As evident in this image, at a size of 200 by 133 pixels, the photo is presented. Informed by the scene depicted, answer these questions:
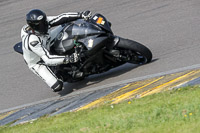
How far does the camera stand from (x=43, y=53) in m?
8.43

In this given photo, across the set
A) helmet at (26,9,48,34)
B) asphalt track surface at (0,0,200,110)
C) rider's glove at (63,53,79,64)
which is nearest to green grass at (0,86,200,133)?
rider's glove at (63,53,79,64)

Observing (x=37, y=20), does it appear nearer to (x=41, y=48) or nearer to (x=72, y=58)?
(x=41, y=48)

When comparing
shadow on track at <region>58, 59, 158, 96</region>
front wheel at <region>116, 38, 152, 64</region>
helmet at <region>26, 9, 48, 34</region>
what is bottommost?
shadow on track at <region>58, 59, 158, 96</region>

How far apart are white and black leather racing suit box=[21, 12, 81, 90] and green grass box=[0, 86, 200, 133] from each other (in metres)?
1.59

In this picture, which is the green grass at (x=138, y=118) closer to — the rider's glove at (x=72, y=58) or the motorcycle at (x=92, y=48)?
the rider's glove at (x=72, y=58)

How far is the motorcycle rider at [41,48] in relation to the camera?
27.0 ft

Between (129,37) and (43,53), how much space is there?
291cm

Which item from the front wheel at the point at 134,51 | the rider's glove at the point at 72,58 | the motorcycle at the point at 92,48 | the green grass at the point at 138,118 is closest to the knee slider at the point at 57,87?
→ the motorcycle at the point at 92,48

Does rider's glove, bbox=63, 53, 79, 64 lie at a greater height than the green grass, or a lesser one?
lesser

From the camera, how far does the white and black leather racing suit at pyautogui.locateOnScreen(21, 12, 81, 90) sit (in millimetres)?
8383

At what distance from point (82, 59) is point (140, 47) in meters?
1.11

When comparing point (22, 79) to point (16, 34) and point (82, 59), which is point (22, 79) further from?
point (16, 34)

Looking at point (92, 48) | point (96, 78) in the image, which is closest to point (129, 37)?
point (96, 78)

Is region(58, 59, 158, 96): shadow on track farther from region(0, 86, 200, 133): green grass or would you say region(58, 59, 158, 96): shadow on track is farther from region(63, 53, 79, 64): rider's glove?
region(0, 86, 200, 133): green grass
